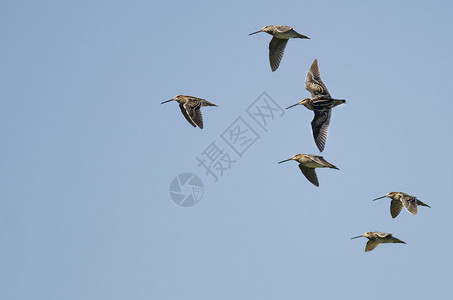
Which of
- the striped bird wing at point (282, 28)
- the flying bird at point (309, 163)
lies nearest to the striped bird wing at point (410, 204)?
the flying bird at point (309, 163)

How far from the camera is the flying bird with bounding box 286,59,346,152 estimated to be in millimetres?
33969

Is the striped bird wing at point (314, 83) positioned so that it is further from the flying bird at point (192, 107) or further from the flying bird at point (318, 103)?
the flying bird at point (192, 107)

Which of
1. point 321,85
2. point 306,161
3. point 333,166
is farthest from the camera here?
point 321,85

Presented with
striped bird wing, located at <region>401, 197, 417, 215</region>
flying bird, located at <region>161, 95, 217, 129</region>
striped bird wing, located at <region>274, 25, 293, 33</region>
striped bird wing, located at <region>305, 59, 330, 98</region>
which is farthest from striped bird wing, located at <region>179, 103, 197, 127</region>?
striped bird wing, located at <region>401, 197, 417, 215</region>

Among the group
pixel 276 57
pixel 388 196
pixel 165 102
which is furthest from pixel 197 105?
pixel 388 196

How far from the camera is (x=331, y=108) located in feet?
114

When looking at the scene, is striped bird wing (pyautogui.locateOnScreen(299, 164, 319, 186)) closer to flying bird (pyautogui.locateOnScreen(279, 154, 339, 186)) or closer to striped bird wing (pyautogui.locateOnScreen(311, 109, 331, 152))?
flying bird (pyautogui.locateOnScreen(279, 154, 339, 186))

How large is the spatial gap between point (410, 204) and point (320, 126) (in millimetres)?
5376

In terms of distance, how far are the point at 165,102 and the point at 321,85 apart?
7.88m

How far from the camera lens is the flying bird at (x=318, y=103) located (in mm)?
33969

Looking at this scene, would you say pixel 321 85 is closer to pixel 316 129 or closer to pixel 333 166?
pixel 316 129

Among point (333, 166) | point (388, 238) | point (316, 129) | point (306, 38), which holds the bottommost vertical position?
point (388, 238)

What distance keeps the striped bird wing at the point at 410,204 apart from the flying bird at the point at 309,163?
412cm

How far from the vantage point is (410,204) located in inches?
1330
